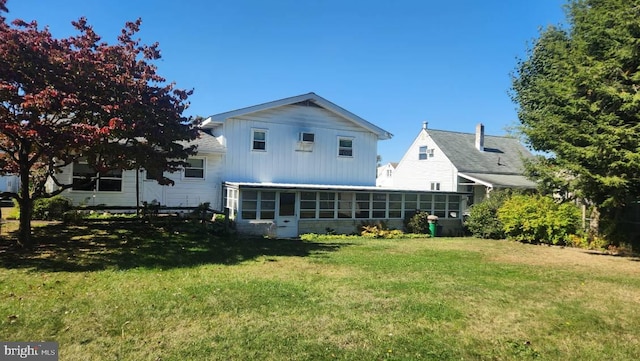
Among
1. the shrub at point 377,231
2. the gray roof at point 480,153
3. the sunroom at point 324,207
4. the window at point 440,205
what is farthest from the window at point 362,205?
the gray roof at point 480,153

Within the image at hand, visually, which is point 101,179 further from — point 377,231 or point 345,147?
point 377,231

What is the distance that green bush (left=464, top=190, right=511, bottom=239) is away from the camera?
1842cm

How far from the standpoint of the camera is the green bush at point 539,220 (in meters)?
16.1

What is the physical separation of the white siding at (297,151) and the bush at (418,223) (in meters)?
3.83

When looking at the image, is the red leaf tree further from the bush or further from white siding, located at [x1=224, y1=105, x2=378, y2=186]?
the bush

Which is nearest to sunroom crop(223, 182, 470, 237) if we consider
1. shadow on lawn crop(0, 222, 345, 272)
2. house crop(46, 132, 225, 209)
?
house crop(46, 132, 225, 209)

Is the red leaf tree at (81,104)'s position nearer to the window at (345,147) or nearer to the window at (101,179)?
the window at (101,179)

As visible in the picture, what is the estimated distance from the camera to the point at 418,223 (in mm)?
19266

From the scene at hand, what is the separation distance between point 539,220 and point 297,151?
38.7ft

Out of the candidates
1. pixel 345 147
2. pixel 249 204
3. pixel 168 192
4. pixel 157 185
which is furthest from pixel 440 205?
pixel 157 185

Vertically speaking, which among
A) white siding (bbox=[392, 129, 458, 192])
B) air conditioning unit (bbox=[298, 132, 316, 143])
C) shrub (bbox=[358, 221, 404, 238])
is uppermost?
air conditioning unit (bbox=[298, 132, 316, 143])

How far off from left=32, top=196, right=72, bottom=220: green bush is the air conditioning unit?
10975 millimetres

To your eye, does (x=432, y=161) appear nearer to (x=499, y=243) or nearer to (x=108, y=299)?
(x=499, y=243)

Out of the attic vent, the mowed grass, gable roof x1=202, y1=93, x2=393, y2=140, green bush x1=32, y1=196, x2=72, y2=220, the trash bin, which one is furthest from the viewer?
the attic vent
